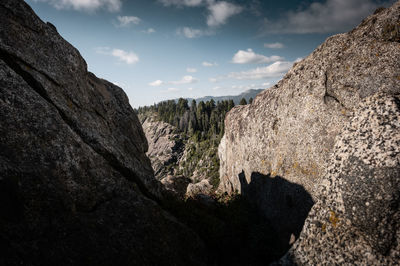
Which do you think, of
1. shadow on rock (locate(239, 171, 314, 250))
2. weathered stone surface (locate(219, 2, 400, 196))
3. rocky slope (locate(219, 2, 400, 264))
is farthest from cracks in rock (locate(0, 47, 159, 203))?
weathered stone surface (locate(219, 2, 400, 196))

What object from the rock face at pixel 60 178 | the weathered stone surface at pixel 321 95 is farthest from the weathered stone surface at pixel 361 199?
the rock face at pixel 60 178

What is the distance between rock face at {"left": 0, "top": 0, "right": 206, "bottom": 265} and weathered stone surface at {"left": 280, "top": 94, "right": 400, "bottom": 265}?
5.07m

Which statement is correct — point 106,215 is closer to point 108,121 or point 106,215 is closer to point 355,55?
point 108,121

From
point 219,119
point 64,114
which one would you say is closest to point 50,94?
point 64,114

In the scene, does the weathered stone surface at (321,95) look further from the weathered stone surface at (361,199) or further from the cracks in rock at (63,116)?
the cracks in rock at (63,116)

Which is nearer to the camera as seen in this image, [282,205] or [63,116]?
[63,116]

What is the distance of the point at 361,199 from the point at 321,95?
6750 millimetres

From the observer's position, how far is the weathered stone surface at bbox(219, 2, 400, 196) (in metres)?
9.19

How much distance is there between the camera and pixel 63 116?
28.6ft

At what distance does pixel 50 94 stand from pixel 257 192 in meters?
13.9

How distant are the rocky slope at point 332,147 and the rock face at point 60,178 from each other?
5702 mm

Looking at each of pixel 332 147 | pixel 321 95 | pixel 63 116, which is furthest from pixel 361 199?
pixel 63 116

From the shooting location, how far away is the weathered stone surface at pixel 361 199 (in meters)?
5.43

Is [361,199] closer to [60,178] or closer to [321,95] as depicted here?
[321,95]
